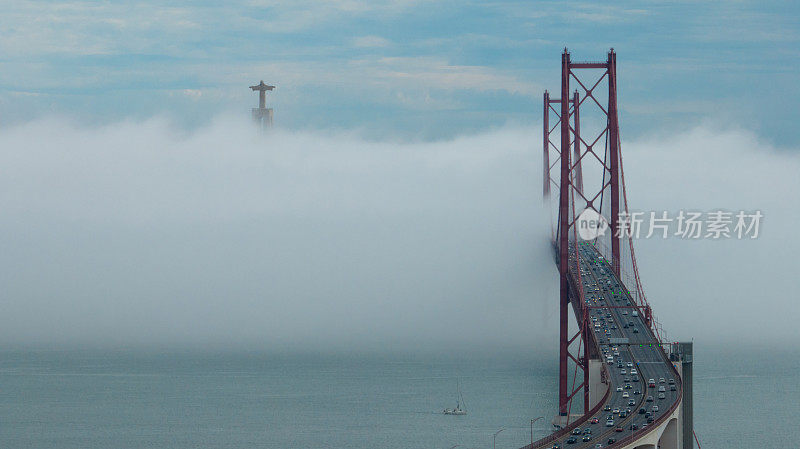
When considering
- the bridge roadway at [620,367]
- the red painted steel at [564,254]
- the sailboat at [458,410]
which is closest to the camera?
the bridge roadway at [620,367]

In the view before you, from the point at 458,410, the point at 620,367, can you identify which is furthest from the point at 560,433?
the point at 458,410

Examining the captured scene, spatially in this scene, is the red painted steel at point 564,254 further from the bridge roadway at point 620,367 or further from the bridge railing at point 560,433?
the bridge railing at point 560,433

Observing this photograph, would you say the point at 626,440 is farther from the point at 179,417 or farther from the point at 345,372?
the point at 345,372

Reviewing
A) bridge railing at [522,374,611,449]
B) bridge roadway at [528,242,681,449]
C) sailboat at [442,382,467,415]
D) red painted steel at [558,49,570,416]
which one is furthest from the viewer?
sailboat at [442,382,467,415]

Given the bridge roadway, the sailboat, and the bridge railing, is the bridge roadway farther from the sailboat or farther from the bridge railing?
the sailboat

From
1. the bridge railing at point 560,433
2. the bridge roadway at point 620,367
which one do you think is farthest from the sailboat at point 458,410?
the bridge railing at point 560,433

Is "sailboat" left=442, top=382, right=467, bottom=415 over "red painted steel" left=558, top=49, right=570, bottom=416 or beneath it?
beneath

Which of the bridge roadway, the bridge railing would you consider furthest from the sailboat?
the bridge railing

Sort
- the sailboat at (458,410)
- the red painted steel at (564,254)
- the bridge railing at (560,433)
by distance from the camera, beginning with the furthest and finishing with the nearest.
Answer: the sailboat at (458,410) → the red painted steel at (564,254) → the bridge railing at (560,433)
